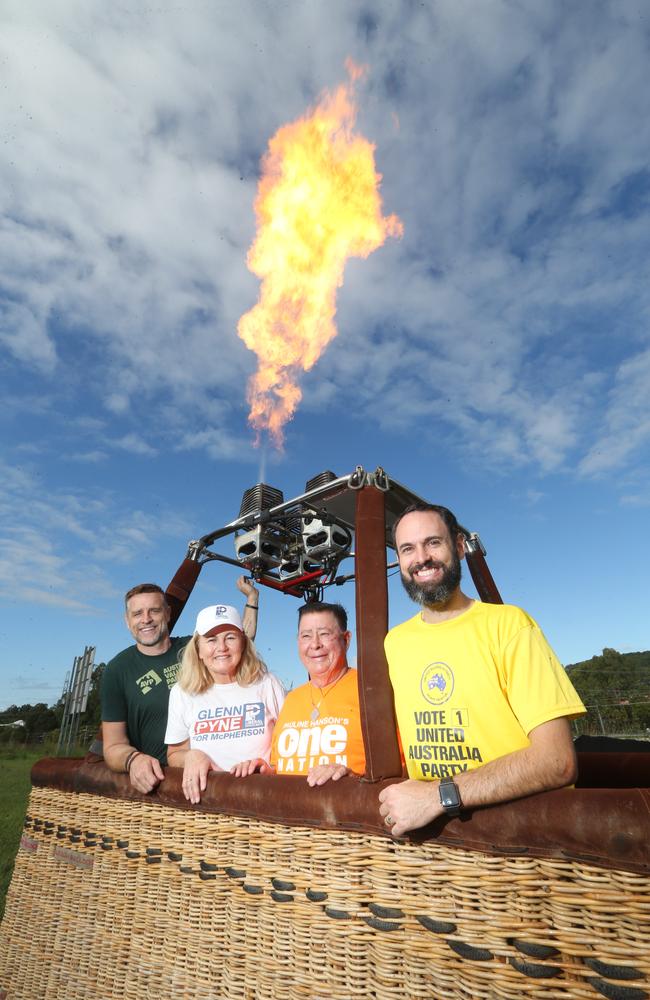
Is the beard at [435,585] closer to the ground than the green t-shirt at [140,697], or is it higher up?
higher up

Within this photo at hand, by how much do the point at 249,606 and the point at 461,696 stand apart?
257 centimetres

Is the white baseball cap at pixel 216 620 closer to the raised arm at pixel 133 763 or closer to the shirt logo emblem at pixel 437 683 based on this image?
the raised arm at pixel 133 763

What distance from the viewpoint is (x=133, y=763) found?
92.4 inches

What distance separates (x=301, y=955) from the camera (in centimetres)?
158

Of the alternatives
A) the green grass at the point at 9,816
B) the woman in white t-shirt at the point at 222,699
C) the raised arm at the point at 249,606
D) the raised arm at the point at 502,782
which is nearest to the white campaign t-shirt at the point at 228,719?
the woman in white t-shirt at the point at 222,699

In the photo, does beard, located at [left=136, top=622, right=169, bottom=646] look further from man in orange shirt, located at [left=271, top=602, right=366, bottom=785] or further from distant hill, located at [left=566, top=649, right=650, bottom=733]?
distant hill, located at [left=566, top=649, right=650, bottom=733]

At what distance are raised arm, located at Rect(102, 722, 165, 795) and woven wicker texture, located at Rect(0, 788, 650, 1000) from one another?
0.37ft

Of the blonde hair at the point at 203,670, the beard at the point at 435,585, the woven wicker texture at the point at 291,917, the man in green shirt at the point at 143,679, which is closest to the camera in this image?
the woven wicker texture at the point at 291,917

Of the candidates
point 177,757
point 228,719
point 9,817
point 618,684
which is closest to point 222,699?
point 228,719

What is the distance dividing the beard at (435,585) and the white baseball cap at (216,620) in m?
1.27

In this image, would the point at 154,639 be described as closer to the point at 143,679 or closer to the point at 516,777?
the point at 143,679

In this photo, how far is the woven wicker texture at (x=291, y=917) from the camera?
3.87 feet

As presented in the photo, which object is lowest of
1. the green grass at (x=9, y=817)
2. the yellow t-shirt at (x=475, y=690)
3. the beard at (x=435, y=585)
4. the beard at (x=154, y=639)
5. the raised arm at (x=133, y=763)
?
the green grass at (x=9, y=817)

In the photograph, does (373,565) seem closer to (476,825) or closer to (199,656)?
(476,825)
